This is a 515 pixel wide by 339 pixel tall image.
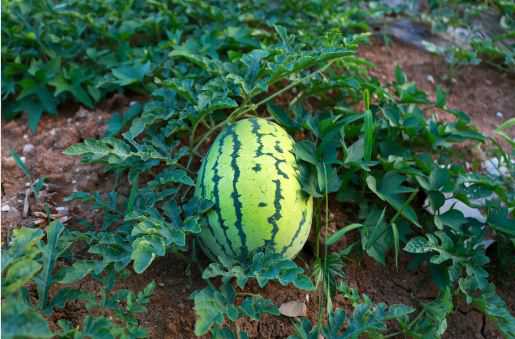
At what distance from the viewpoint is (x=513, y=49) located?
369 cm

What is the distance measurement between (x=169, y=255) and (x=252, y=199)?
0.49m

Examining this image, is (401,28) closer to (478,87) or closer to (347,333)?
(478,87)

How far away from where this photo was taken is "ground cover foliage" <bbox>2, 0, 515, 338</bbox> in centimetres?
178

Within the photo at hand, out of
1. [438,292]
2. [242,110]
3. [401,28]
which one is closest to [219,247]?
[242,110]

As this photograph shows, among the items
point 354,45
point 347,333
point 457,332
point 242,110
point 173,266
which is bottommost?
point 457,332

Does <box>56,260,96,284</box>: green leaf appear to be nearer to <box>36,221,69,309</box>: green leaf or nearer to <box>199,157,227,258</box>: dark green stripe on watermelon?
<box>36,221,69,309</box>: green leaf

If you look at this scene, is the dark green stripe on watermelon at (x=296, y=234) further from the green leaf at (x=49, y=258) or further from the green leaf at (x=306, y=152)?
the green leaf at (x=49, y=258)

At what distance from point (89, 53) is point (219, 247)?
1.58 metres

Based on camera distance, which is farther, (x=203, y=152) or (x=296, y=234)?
(x=203, y=152)

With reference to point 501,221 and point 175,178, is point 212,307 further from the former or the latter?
point 501,221

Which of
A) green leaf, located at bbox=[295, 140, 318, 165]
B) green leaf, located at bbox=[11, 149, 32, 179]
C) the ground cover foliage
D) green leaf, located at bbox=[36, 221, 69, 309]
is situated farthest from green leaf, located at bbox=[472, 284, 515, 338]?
green leaf, located at bbox=[11, 149, 32, 179]

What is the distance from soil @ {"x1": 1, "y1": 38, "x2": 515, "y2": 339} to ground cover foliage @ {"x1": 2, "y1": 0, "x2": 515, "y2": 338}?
0.07 meters

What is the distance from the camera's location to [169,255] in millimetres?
2213

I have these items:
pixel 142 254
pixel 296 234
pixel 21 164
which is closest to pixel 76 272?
pixel 142 254
